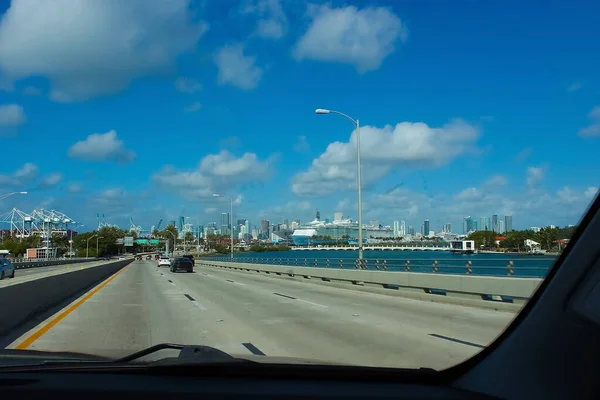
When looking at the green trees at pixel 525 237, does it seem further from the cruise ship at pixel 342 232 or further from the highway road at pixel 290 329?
the cruise ship at pixel 342 232

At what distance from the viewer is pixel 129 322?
13078 millimetres

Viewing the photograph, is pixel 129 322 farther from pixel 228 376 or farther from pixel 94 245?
pixel 94 245

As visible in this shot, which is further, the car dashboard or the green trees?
the green trees

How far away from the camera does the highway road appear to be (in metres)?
8.76

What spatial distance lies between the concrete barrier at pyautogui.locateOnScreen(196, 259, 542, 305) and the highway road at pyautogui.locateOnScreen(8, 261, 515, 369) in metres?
0.81

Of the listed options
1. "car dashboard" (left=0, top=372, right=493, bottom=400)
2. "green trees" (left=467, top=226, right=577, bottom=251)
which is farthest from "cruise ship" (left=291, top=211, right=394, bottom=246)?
"car dashboard" (left=0, top=372, right=493, bottom=400)

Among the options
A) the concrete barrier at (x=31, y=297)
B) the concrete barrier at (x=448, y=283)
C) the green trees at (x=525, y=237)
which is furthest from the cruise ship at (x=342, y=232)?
the green trees at (x=525, y=237)

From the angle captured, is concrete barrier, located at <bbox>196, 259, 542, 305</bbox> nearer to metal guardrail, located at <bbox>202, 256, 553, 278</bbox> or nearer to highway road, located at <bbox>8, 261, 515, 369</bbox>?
metal guardrail, located at <bbox>202, 256, 553, 278</bbox>

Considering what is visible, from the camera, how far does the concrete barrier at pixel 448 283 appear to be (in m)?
14.8

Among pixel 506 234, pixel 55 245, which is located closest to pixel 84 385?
pixel 506 234

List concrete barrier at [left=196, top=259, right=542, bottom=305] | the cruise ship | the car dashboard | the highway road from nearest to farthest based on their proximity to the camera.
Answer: the car dashboard
the highway road
concrete barrier at [left=196, top=259, right=542, bottom=305]
the cruise ship

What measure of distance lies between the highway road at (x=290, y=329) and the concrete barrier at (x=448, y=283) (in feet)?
2.66

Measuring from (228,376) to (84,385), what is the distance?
914mm

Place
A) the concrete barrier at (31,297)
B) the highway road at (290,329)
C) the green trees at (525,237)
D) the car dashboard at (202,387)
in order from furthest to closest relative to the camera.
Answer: the concrete barrier at (31,297), the highway road at (290,329), the green trees at (525,237), the car dashboard at (202,387)
